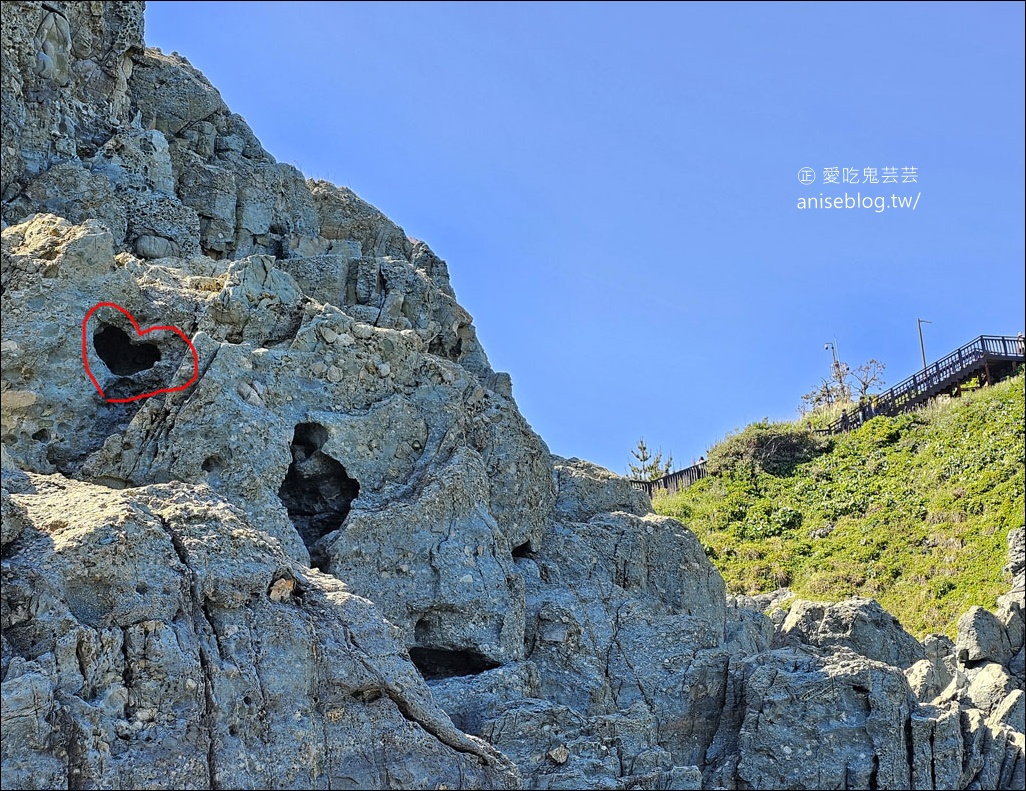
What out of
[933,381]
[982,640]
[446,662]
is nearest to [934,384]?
[933,381]

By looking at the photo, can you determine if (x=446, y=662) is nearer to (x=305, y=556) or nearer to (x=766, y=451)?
(x=305, y=556)

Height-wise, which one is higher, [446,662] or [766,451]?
[766,451]

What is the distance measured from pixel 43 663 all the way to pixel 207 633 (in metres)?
1.66

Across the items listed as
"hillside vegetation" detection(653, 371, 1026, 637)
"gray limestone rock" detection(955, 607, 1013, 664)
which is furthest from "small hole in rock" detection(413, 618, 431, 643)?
"hillside vegetation" detection(653, 371, 1026, 637)

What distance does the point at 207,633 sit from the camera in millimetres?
11945

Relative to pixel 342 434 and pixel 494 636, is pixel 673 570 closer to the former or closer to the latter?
pixel 494 636

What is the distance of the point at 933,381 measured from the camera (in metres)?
55.1

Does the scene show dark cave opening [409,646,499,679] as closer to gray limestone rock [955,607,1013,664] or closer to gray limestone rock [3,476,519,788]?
gray limestone rock [3,476,519,788]

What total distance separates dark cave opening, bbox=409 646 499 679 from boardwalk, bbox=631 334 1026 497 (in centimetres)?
3707

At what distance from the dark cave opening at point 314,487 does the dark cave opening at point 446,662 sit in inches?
90.9

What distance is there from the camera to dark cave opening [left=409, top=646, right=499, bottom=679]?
655 inches

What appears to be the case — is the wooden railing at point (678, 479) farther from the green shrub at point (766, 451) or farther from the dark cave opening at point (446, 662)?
the dark cave opening at point (446, 662)

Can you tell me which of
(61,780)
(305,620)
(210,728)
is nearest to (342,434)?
(305,620)

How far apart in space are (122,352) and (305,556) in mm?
4991
